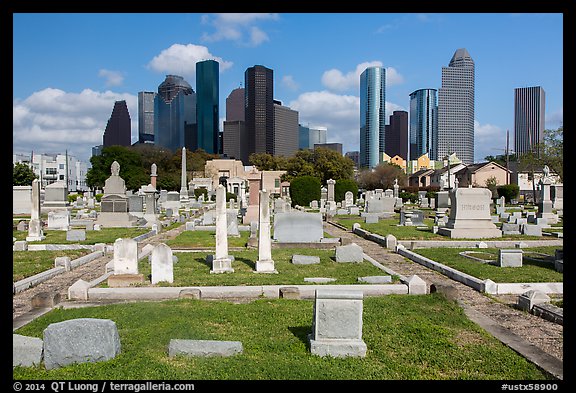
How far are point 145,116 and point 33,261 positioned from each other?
595 feet

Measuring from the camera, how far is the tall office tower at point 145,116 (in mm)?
181300

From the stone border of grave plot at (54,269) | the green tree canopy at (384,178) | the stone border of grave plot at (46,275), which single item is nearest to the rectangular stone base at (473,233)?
the stone border of grave plot at (54,269)

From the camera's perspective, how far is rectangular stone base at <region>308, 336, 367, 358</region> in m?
6.12

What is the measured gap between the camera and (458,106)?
134 meters

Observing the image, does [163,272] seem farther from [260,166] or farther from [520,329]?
[260,166]

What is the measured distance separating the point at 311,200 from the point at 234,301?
127 ft

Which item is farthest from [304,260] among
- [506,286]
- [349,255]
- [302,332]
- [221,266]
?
[302,332]

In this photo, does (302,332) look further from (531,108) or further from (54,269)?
(531,108)

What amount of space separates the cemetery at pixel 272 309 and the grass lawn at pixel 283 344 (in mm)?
21

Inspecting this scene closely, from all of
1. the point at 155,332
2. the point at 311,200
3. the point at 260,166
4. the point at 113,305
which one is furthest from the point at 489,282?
the point at 260,166

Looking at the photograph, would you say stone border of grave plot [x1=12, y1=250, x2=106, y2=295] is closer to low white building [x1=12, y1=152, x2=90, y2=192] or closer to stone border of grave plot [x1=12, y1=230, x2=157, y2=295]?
stone border of grave plot [x1=12, y1=230, x2=157, y2=295]

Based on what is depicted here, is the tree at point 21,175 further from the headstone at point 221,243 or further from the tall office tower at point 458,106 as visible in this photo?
the tall office tower at point 458,106
